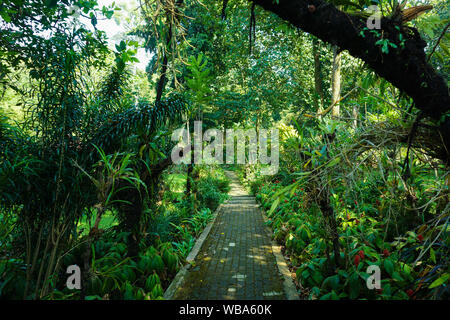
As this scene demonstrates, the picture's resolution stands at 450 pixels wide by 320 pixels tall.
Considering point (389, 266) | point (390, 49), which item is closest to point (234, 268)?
point (389, 266)

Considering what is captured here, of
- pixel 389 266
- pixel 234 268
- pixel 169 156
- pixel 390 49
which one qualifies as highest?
pixel 390 49

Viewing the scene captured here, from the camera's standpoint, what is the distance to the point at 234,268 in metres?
4.29

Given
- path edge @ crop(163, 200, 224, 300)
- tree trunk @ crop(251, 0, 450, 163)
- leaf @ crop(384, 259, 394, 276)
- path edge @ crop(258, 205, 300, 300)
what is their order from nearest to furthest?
tree trunk @ crop(251, 0, 450, 163) < leaf @ crop(384, 259, 394, 276) < path edge @ crop(258, 205, 300, 300) < path edge @ crop(163, 200, 224, 300)

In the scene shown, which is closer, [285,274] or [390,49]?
[390,49]

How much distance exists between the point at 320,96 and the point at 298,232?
21.0 feet

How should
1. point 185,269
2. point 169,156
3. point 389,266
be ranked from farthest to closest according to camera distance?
point 185,269
point 169,156
point 389,266

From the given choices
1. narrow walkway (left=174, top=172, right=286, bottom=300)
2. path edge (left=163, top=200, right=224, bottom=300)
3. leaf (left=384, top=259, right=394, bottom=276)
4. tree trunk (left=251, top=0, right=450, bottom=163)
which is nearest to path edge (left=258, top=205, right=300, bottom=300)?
narrow walkway (left=174, top=172, right=286, bottom=300)

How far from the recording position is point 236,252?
5.06m

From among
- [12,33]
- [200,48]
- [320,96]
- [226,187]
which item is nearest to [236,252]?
[12,33]

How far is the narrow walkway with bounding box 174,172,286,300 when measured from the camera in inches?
137

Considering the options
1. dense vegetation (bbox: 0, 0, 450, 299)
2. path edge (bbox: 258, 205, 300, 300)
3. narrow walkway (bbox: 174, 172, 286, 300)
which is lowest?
narrow walkway (bbox: 174, 172, 286, 300)

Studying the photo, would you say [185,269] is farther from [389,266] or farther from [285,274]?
[389,266]

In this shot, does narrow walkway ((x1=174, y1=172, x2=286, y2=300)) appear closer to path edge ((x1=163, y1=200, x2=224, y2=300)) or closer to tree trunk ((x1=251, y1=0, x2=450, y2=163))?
path edge ((x1=163, y1=200, x2=224, y2=300))

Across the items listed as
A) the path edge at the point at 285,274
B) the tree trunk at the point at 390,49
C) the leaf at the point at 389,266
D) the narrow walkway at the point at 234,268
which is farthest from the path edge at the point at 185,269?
the tree trunk at the point at 390,49
